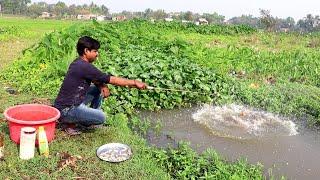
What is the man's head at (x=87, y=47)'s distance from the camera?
549 cm

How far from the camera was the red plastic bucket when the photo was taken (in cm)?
511

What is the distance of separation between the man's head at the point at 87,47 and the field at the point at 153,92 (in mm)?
1247

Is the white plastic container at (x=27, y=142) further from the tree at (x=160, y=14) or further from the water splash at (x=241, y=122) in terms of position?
the tree at (x=160, y=14)

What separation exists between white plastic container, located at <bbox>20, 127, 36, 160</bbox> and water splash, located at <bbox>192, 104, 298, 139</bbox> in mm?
3214

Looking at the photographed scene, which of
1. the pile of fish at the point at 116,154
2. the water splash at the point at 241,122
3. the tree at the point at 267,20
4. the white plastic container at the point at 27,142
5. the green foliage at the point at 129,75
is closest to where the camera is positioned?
the white plastic container at the point at 27,142

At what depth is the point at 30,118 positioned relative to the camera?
5629mm

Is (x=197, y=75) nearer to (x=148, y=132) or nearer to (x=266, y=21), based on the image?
(x=148, y=132)

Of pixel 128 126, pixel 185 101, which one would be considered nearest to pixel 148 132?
pixel 128 126

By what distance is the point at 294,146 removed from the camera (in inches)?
260

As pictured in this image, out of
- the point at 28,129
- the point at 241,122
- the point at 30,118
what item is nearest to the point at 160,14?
the point at 241,122

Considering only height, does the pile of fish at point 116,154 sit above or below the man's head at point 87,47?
below

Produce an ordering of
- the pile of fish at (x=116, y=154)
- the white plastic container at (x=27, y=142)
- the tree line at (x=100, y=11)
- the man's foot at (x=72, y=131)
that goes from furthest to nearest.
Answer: the tree line at (x=100, y=11), the man's foot at (x=72, y=131), the pile of fish at (x=116, y=154), the white plastic container at (x=27, y=142)

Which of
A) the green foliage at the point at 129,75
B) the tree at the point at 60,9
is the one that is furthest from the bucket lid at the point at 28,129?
the tree at the point at 60,9

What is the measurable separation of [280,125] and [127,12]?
125 metres
